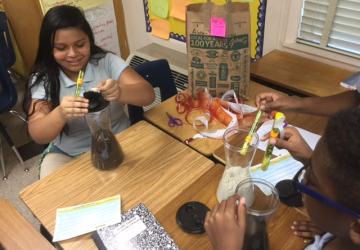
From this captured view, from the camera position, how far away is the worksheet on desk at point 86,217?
0.92 meters

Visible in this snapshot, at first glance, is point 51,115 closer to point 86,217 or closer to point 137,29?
point 86,217

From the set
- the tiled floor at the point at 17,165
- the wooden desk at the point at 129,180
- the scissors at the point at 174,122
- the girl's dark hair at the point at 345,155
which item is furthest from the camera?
the tiled floor at the point at 17,165

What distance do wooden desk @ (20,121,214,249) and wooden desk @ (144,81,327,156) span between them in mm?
53

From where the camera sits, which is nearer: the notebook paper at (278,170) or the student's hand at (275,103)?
the notebook paper at (278,170)

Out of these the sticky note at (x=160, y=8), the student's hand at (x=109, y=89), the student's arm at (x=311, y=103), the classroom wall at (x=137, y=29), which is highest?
the student's hand at (x=109, y=89)

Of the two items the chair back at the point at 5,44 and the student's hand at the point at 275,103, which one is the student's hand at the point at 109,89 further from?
the chair back at the point at 5,44

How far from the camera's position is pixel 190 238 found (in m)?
0.88

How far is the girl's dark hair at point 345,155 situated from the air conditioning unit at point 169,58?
1710mm

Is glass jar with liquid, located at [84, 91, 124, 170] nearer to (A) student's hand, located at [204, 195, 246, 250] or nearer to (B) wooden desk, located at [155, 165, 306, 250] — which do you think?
(B) wooden desk, located at [155, 165, 306, 250]

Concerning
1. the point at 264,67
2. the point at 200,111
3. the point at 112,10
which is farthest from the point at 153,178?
the point at 112,10

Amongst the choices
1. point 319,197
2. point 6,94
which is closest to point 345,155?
point 319,197

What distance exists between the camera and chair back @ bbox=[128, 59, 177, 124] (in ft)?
5.31

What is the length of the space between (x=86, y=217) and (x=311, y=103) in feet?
3.01

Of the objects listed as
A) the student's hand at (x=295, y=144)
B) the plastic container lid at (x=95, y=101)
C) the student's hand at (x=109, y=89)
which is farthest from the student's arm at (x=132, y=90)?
the student's hand at (x=295, y=144)
